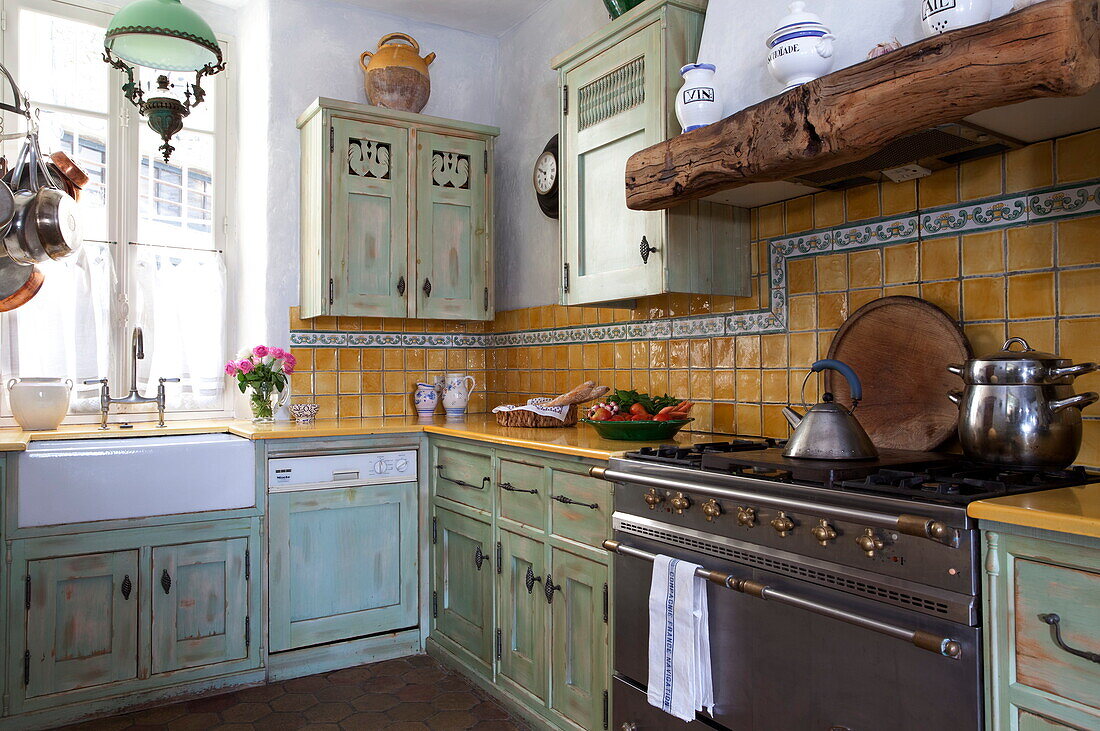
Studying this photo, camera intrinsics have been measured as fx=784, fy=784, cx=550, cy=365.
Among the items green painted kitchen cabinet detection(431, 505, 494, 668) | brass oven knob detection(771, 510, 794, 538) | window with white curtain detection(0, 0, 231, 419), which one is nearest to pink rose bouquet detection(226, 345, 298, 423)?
window with white curtain detection(0, 0, 231, 419)

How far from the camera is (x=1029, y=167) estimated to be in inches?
73.9

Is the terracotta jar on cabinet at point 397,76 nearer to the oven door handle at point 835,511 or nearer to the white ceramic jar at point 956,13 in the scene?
the oven door handle at point 835,511

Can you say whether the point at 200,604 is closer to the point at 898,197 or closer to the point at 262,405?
the point at 262,405

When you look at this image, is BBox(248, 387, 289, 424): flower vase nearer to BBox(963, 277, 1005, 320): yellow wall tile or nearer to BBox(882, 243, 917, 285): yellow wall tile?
BBox(882, 243, 917, 285): yellow wall tile

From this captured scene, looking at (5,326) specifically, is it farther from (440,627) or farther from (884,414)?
(884,414)

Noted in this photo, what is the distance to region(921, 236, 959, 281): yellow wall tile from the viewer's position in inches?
80.2

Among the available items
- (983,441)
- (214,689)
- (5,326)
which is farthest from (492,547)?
(5,326)

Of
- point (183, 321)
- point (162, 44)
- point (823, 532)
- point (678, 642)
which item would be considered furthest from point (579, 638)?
point (183, 321)

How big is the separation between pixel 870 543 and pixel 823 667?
0.30 metres

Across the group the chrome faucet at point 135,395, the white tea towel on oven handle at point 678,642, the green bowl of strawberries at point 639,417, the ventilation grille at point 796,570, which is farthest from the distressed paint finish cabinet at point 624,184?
the chrome faucet at point 135,395

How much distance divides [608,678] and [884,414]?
41.8 inches

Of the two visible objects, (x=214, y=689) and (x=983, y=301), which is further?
(x=214, y=689)

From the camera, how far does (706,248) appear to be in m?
2.54

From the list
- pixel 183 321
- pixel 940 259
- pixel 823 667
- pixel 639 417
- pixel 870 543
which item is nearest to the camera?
pixel 870 543
